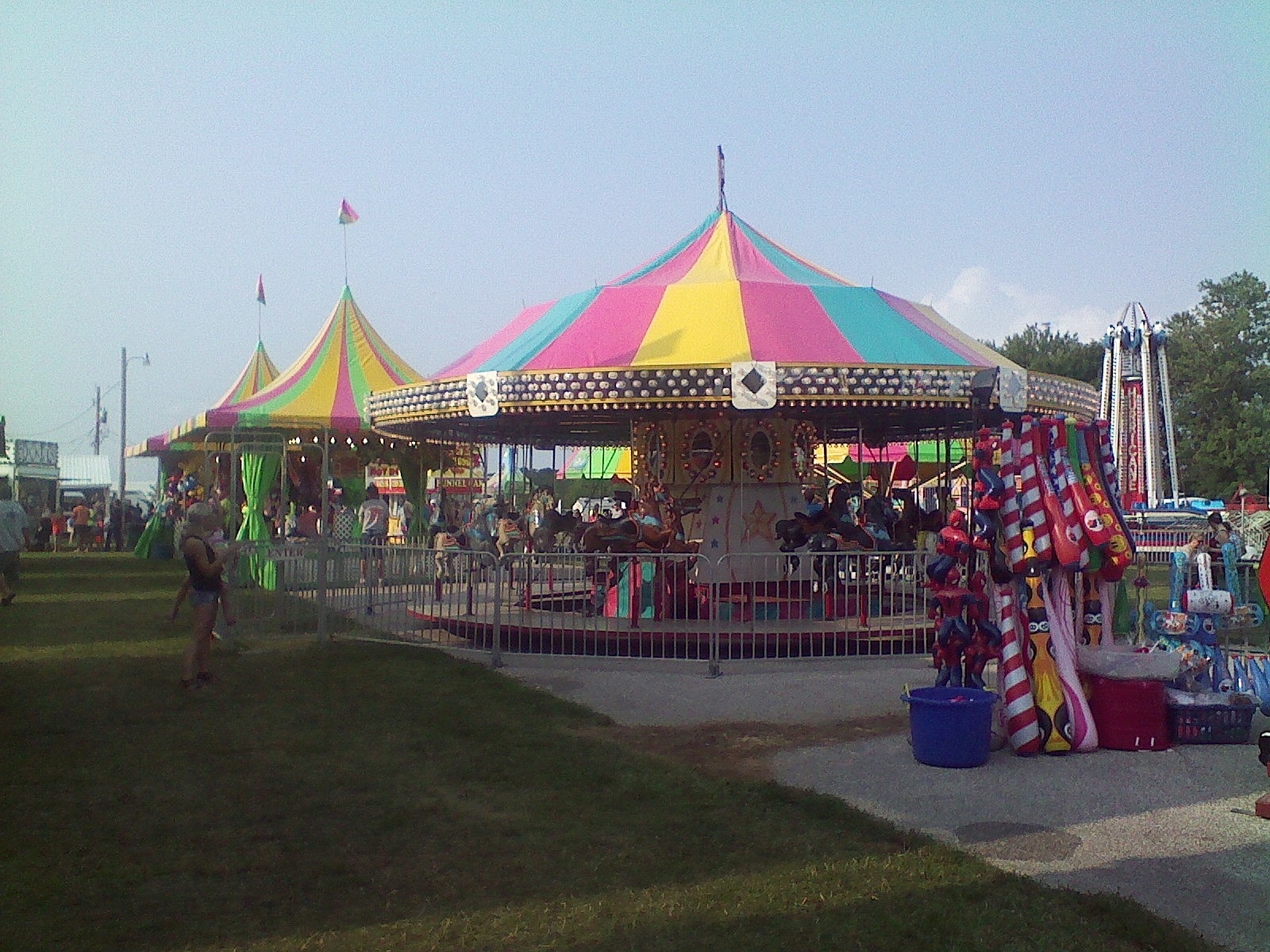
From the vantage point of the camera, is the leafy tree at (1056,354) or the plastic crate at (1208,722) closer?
the plastic crate at (1208,722)

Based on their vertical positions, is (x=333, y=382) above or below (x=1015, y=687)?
above

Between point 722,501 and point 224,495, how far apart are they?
1504 centimetres

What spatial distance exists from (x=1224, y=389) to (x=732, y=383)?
138 feet

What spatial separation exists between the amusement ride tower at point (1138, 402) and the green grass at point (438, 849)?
27704mm

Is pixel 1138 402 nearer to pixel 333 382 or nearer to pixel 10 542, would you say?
pixel 333 382

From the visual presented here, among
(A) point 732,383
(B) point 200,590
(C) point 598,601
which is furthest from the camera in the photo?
(C) point 598,601

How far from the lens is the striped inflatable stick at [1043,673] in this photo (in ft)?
22.7

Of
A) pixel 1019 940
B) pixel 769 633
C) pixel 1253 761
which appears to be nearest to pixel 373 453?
pixel 769 633

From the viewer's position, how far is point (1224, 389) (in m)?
45.5

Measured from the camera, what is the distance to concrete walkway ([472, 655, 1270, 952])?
465 centimetres

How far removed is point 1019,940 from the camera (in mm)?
4055

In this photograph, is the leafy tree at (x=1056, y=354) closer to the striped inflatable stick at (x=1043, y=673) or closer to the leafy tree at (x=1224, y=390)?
the leafy tree at (x=1224, y=390)

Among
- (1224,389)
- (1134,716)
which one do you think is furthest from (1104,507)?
(1224,389)

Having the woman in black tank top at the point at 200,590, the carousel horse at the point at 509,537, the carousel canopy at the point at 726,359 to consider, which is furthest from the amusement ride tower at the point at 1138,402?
the woman in black tank top at the point at 200,590
